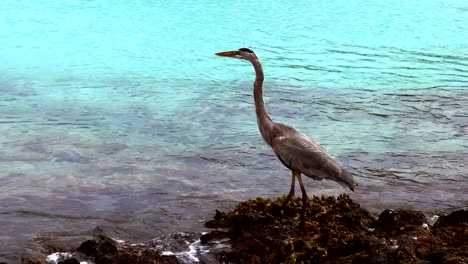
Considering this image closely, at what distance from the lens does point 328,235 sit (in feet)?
16.5

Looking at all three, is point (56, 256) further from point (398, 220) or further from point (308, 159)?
point (398, 220)

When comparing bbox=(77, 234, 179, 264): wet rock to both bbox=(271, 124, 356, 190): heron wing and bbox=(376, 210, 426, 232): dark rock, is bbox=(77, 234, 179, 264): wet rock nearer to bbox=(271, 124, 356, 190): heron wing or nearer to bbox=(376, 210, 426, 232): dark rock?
bbox=(271, 124, 356, 190): heron wing

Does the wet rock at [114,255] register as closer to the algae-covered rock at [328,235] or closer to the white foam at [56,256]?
the white foam at [56,256]

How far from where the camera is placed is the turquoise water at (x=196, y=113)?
254 inches

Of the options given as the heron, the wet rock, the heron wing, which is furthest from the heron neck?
the wet rock

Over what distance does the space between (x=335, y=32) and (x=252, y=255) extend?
11.5m

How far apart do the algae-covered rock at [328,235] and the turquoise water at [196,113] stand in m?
0.64

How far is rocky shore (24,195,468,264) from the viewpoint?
181 inches

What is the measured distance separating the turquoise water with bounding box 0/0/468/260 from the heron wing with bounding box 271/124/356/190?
0.89 meters

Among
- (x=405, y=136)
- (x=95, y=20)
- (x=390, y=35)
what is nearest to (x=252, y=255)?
(x=405, y=136)

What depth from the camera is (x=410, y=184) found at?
698cm

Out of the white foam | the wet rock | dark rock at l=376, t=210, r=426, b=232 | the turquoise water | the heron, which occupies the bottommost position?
the turquoise water

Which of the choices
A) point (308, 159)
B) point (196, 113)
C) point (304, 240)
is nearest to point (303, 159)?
point (308, 159)

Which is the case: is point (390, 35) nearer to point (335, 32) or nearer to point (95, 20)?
point (335, 32)
